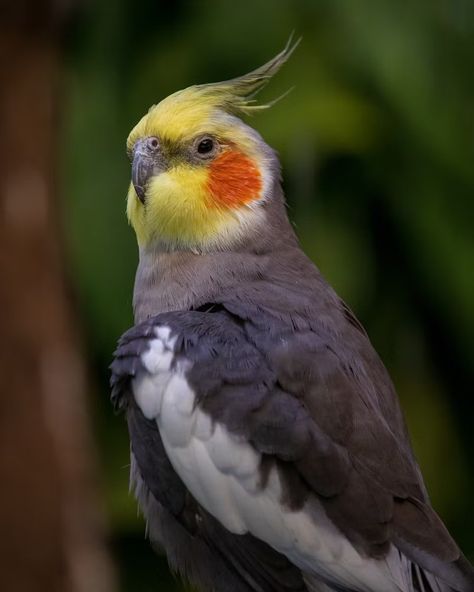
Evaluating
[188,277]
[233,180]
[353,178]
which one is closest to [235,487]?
[188,277]

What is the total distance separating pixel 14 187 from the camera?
3.89m

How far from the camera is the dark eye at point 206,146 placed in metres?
3.29

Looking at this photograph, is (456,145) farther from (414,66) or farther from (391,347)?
(391,347)

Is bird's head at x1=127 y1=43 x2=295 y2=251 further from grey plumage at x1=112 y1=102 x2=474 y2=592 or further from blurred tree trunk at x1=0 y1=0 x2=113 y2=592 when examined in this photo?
blurred tree trunk at x1=0 y1=0 x2=113 y2=592

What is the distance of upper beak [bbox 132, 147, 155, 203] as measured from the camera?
3.22m

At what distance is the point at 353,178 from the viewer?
4672 millimetres

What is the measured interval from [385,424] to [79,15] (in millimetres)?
2583

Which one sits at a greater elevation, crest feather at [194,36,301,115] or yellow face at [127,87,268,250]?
crest feather at [194,36,301,115]

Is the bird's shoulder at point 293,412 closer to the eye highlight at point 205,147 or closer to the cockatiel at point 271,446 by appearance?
the cockatiel at point 271,446

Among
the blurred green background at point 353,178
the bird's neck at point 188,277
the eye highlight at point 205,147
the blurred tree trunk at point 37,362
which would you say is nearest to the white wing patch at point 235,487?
the bird's neck at point 188,277

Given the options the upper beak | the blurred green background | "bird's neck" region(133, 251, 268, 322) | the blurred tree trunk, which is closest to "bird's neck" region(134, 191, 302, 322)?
"bird's neck" region(133, 251, 268, 322)

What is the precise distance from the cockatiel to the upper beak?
0.84ft

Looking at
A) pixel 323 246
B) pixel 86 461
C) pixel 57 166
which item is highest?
pixel 57 166

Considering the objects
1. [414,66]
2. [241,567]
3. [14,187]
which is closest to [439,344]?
[414,66]
